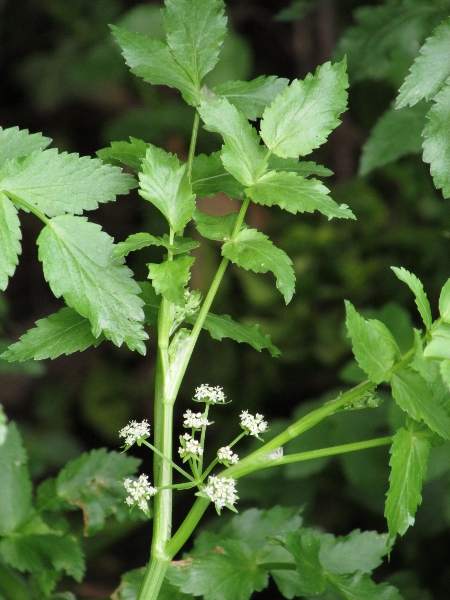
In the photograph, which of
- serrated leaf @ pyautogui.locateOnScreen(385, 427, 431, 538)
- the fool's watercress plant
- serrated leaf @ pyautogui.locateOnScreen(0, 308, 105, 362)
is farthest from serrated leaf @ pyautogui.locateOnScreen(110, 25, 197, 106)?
serrated leaf @ pyautogui.locateOnScreen(385, 427, 431, 538)

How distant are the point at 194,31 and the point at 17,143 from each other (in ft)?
1.09

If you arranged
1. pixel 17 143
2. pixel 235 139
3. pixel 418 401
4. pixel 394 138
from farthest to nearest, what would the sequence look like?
pixel 394 138 → pixel 17 143 → pixel 235 139 → pixel 418 401

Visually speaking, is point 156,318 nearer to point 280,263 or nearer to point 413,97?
point 280,263

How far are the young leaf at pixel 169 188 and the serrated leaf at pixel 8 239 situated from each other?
0.19m

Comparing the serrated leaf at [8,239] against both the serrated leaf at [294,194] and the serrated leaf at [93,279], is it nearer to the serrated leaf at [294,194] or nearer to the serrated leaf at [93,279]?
the serrated leaf at [93,279]

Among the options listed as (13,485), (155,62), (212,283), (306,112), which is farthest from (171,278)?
(13,485)

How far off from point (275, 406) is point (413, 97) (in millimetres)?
2204

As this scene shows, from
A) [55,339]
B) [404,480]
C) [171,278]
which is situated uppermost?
[171,278]

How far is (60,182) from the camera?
1.10 metres

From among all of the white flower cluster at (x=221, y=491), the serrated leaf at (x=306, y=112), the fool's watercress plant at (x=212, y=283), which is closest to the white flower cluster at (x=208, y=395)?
the fool's watercress plant at (x=212, y=283)

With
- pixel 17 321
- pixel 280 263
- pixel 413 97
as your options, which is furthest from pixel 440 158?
pixel 17 321

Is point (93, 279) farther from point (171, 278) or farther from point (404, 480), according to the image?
point (404, 480)

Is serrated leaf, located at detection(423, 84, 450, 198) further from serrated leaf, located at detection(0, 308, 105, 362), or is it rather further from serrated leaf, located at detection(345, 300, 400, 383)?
serrated leaf, located at detection(0, 308, 105, 362)

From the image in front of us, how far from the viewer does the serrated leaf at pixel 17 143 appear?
3.84 ft
